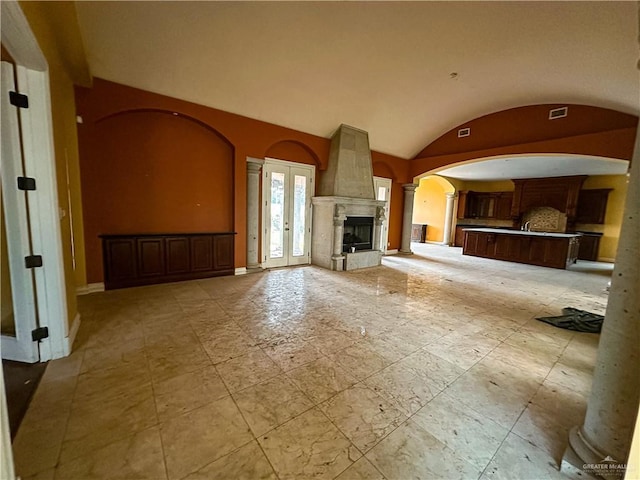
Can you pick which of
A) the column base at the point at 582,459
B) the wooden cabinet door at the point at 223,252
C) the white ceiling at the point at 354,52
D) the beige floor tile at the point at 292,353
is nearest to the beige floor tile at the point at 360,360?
the beige floor tile at the point at 292,353

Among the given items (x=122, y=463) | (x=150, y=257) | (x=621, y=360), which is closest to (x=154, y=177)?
(x=150, y=257)

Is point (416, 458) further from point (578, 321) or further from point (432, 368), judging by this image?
point (578, 321)

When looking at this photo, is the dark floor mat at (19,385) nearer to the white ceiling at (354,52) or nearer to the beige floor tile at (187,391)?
the beige floor tile at (187,391)

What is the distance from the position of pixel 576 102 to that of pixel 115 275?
8.96m

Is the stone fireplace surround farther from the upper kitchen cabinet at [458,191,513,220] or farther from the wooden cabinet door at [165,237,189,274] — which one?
the upper kitchen cabinet at [458,191,513,220]

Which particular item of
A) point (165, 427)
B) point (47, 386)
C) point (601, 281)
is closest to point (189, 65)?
point (47, 386)

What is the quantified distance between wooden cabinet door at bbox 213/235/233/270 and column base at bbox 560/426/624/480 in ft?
15.5

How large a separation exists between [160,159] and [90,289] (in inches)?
85.9

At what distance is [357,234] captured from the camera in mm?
6508

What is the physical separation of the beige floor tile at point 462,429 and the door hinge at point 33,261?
9.85ft

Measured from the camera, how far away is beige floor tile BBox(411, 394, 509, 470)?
1474 millimetres

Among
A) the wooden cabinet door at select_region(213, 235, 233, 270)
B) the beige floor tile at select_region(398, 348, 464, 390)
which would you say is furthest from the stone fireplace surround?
the beige floor tile at select_region(398, 348, 464, 390)

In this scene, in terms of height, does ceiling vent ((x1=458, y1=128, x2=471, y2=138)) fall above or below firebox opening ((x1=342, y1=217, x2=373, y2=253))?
above

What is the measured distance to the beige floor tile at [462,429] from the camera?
147cm
